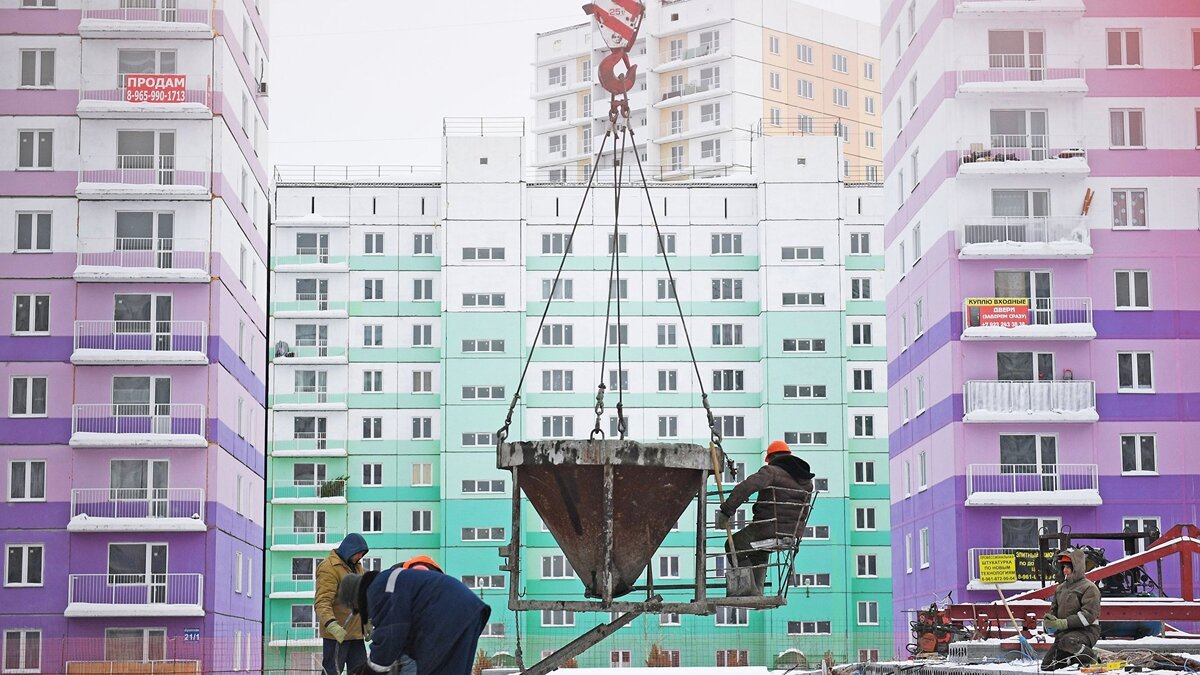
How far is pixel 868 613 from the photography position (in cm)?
7838

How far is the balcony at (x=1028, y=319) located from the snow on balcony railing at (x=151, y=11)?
2650cm

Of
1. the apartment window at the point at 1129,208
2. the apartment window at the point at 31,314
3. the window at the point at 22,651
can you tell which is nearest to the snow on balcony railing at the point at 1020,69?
the apartment window at the point at 1129,208

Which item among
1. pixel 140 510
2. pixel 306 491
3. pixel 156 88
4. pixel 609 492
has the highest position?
pixel 156 88

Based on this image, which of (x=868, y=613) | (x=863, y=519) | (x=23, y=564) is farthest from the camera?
(x=863, y=519)

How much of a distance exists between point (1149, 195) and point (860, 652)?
26.3m

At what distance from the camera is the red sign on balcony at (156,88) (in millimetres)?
52812

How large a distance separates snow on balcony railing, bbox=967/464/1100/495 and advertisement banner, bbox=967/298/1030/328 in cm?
460

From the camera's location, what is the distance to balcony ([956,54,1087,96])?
53.1 metres

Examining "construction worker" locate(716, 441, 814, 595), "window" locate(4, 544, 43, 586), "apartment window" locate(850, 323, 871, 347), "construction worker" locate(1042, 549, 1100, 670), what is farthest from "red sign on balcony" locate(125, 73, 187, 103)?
"construction worker" locate(716, 441, 814, 595)

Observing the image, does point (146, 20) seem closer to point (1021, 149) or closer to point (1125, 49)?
point (1021, 149)

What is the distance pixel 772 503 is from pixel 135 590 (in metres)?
40.1

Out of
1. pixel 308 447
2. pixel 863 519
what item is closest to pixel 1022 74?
pixel 863 519

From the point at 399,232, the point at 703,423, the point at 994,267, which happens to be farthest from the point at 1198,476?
the point at 399,232

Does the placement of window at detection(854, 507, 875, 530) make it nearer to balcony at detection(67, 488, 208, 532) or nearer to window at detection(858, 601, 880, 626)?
window at detection(858, 601, 880, 626)
